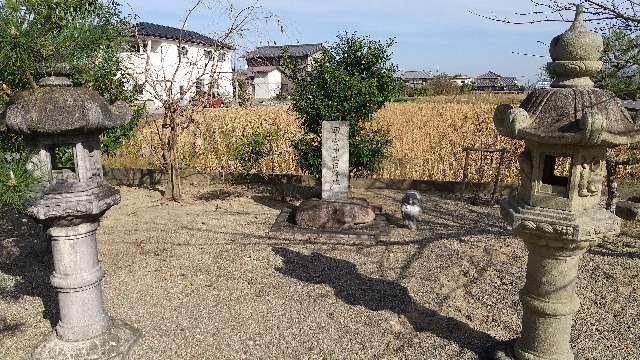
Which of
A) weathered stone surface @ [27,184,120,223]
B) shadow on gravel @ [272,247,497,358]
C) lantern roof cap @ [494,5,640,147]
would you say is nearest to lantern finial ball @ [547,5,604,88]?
lantern roof cap @ [494,5,640,147]

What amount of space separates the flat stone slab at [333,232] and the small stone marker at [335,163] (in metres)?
0.92

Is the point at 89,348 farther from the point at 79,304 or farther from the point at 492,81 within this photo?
the point at 492,81

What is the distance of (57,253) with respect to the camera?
3.87m

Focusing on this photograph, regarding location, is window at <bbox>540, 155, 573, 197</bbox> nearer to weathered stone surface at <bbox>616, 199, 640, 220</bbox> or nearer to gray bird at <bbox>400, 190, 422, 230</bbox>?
weathered stone surface at <bbox>616, 199, 640, 220</bbox>

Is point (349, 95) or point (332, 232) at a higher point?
point (349, 95)

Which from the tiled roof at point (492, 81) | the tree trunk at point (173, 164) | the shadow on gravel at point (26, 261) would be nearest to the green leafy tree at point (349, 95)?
the tree trunk at point (173, 164)

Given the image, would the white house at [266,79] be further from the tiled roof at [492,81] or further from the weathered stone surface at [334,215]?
the weathered stone surface at [334,215]

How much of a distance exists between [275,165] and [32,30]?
7669 millimetres

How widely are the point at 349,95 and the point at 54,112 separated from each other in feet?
19.4

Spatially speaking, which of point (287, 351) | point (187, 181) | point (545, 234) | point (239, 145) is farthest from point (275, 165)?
point (545, 234)

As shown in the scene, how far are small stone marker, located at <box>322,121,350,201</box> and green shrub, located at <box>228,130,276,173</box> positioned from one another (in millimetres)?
A: 2443

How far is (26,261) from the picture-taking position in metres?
6.32

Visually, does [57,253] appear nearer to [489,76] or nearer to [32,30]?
[32,30]

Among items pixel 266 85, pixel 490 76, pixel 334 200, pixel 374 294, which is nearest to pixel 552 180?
pixel 374 294
